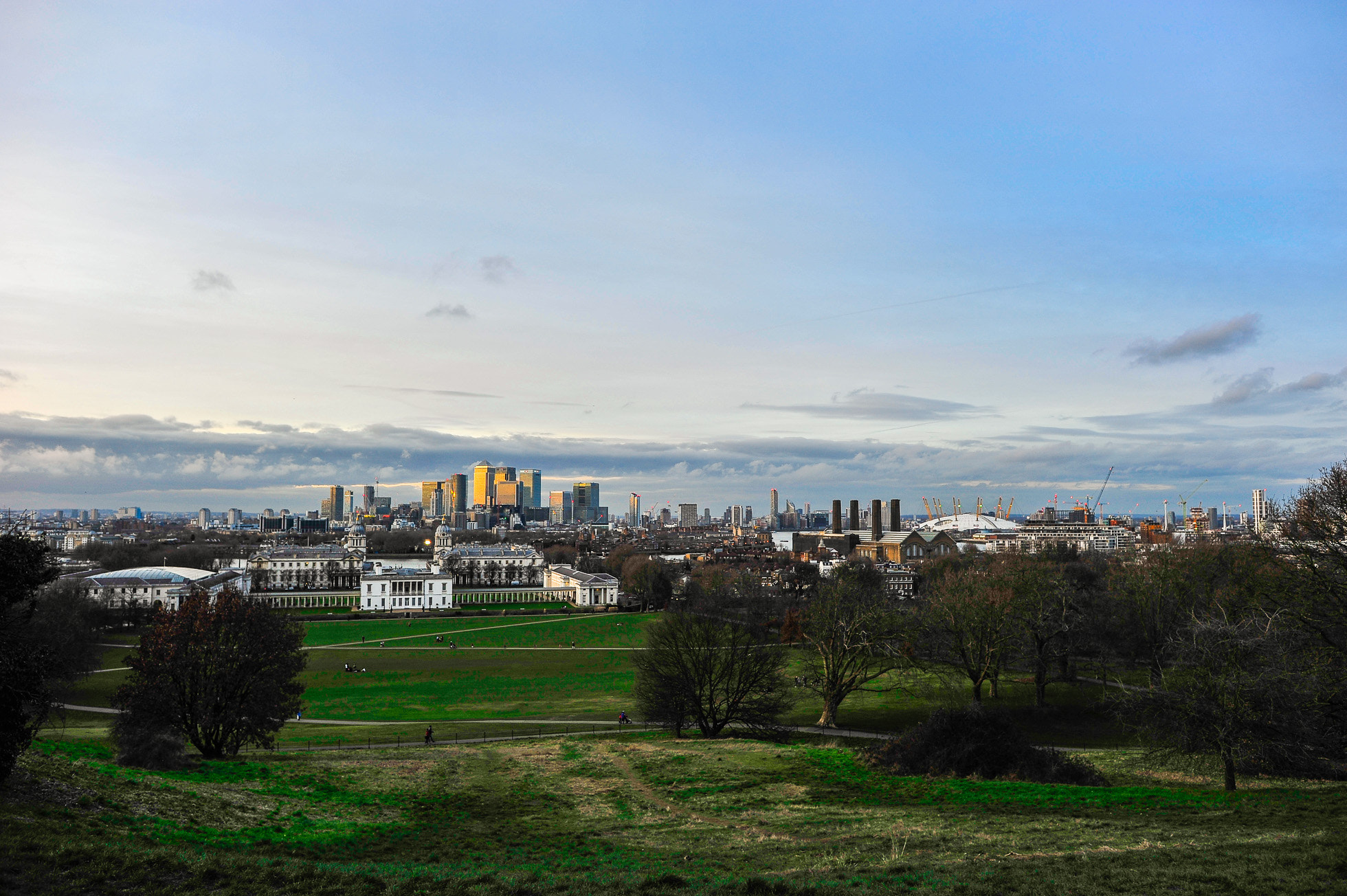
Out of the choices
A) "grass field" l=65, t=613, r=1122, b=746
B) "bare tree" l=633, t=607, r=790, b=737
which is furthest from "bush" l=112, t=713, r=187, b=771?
"bare tree" l=633, t=607, r=790, b=737

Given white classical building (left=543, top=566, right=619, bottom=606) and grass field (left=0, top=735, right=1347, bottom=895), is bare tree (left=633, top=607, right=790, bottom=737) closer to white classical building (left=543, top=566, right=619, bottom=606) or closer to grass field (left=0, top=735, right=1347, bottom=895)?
grass field (left=0, top=735, right=1347, bottom=895)

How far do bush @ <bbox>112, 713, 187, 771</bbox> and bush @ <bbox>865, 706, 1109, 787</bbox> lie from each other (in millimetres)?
25926

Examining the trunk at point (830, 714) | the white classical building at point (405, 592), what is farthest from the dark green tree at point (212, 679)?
the white classical building at point (405, 592)

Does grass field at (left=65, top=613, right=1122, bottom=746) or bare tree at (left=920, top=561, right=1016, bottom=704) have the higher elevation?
bare tree at (left=920, top=561, right=1016, bottom=704)

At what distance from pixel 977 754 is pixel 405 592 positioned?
13607 cm

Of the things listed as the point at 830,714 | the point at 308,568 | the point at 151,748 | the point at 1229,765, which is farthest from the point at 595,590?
the point at 1229,765

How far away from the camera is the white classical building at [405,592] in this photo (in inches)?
5768

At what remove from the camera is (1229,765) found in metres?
25.5

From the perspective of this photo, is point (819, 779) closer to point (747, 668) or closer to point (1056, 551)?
point (747, 668)

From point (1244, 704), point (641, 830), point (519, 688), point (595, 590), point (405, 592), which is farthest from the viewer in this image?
point (405, 592)

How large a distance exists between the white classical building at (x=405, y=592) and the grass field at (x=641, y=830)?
12111 cm

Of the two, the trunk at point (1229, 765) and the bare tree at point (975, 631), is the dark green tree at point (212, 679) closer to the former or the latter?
the trunk at point (1229, 765)

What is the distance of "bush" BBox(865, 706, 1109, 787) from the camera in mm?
29188

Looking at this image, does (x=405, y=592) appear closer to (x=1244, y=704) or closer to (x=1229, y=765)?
(x=1229, y=765)
